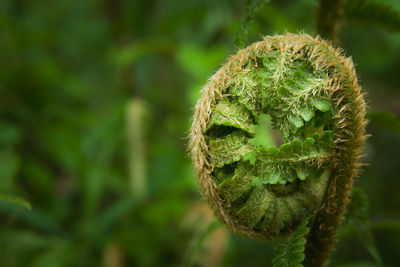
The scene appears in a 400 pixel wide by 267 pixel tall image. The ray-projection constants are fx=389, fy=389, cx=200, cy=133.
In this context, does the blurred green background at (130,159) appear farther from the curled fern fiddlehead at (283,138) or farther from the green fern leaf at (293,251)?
the green fern leaf at (293,251)

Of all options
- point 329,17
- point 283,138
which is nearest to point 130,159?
point 329,17

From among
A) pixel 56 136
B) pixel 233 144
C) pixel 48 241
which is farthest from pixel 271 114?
pixel 56 136

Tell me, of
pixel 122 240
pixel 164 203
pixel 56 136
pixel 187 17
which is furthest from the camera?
pixel 187 17

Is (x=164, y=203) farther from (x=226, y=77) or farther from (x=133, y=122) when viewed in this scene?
(x=226, y=77)

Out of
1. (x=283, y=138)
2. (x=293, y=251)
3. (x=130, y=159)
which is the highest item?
(x=130, y=159)

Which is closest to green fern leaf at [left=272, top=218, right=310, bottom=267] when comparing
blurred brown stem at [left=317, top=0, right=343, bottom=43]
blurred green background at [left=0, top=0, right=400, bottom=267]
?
blurred brown stem at [left=317, top=0, right=343, bottom=43]

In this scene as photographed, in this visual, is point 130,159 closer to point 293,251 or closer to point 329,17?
point 329,17
